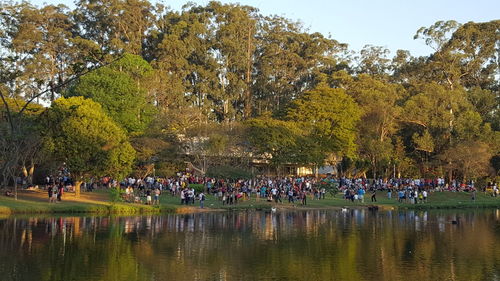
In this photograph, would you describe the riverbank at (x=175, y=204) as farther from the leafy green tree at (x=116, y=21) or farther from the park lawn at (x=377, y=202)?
the leafy green tree at (x=116, y=21)

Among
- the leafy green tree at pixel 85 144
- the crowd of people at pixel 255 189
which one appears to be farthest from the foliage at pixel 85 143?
the crowd of people at pixel 255 189

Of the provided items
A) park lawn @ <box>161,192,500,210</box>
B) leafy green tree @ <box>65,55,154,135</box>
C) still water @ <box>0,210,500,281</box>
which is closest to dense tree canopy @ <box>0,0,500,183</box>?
leafy green tree @ <box>65,55,154,135</box>

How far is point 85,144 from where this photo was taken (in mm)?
45875

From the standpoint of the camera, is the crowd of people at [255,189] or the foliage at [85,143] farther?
the crowd of people at [255,189]

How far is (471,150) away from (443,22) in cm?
2246

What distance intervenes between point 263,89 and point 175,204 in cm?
4484

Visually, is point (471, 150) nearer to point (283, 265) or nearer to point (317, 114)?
point (317, 114)

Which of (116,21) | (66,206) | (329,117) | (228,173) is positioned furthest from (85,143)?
(116,21)

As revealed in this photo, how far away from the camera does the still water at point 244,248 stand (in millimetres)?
21125

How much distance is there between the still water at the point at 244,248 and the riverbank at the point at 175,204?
11.6 ft

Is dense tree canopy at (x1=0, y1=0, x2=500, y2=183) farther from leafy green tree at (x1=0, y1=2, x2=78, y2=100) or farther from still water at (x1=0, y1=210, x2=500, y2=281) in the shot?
still water at (x1=0, y1=210, x2=500, y2=281)

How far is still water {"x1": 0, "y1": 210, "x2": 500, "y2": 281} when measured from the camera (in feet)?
69.3

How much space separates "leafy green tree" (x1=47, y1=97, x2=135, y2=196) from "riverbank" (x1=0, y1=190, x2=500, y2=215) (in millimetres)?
2384

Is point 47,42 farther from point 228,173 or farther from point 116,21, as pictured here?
point 228,173
